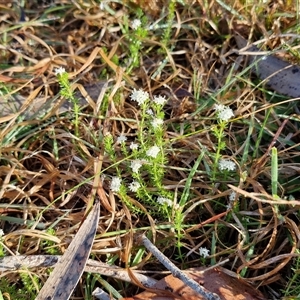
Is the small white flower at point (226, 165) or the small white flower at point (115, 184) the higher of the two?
the small white flower at point (226, 165)

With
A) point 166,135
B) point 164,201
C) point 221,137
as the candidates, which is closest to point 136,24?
point 166,135

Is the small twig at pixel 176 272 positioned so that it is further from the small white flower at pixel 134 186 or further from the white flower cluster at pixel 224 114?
the white flower cluster at pixel 224 114

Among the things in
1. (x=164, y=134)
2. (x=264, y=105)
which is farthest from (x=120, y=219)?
(x=264, y=105)

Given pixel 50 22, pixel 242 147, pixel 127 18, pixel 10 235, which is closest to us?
pixel 10 235

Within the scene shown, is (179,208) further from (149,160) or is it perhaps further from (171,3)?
(171,3)

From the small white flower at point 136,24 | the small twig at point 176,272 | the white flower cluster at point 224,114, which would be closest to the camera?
the small twig at point 176,272

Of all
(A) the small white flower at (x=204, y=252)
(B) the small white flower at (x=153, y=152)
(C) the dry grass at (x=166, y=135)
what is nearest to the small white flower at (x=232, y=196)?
(C) the dry grass at (x=166, y=135)

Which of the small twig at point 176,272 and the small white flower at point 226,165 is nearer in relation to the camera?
the small twig at point 176,272
